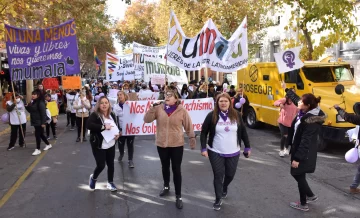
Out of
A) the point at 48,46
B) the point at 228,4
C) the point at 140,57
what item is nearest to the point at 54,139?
the point at 48,46

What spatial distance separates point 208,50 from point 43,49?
4144 millimetres

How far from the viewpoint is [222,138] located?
4754 mm

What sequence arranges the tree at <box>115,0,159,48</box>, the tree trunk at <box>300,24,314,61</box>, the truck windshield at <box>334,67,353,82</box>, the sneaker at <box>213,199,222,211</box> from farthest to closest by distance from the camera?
the tree at <box>115,0,159,48</box> → the tree trunk at <box>300,24,314,61</box> → the truck windshield at <box>334,67,353,82</box> → the sneaker at <box>213,199,222,211</box>

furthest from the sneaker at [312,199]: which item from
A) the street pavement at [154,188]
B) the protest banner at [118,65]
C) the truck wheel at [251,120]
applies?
the protest banner at [118,65]

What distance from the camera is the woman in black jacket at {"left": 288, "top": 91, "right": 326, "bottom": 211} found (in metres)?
4.62

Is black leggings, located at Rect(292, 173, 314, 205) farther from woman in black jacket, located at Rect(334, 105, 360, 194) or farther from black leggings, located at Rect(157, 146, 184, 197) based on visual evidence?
black leggings, located at Rect(157, 146, 184, 197)

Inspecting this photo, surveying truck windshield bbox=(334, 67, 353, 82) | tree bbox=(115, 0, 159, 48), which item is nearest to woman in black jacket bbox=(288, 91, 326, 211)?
truck windshield bbox=(334, 67, 353, 82)

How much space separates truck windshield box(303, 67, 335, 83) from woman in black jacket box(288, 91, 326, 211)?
548 centimetres

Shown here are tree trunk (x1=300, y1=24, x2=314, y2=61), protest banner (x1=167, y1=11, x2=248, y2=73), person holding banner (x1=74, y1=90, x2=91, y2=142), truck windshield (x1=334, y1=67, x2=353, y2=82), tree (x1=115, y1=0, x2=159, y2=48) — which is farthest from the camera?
tree (x1=115, y1=0, x2=159, y2=48)

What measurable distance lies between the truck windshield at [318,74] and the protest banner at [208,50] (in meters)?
1.99

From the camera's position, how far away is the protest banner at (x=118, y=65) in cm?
1766

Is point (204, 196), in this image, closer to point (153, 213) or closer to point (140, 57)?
point (153, 213)

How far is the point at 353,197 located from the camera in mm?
5504

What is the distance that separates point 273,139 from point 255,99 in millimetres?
2073
